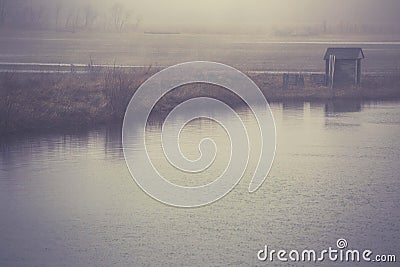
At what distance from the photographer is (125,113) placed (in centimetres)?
2497

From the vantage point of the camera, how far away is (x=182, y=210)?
13.2 metres

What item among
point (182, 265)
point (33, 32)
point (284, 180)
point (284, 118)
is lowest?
point (182, 265)

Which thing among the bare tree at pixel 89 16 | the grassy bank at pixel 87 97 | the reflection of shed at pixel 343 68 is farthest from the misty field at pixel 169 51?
the grassy bank at pixel 87 97

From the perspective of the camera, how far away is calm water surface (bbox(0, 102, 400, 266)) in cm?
1088

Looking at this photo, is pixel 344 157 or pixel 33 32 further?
pixel 33 32

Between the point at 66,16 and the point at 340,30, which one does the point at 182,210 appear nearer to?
the point at 340,30

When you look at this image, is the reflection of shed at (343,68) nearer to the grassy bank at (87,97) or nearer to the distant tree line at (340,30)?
the grassy bank at (87,97)

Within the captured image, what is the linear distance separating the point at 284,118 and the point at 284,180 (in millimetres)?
9875

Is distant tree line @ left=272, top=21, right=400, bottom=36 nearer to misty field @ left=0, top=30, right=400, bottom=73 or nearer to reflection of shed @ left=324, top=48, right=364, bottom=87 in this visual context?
misty field @ left=0, top=30, right=400, bottom=73

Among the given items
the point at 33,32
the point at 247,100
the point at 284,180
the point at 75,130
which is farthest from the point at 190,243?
the point at 33,32

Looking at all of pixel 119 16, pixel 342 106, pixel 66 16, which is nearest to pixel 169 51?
pixel 342 106

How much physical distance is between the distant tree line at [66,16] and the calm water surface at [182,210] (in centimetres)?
6605

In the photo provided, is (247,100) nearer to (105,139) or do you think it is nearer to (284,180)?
(105,139)

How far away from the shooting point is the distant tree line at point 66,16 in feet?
290
